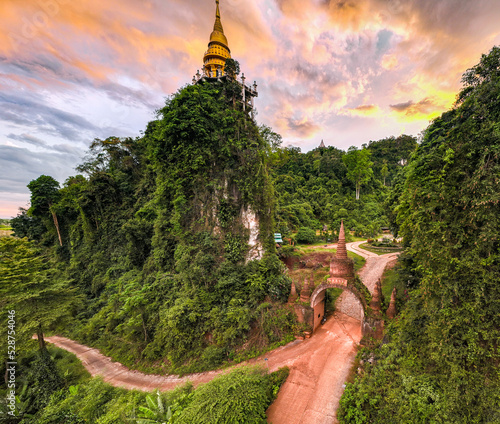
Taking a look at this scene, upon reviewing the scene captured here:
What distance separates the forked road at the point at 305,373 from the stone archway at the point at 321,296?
32.7 inches

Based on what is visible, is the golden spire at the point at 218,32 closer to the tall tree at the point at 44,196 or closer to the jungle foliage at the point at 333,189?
the jungle foliage at the point at 333,189

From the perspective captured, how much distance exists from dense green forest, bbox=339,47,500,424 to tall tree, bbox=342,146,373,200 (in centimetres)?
4234

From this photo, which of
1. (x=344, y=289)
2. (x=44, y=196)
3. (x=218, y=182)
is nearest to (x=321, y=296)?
(x=344, y=289)

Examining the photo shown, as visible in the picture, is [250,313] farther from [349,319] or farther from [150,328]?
[150,328]

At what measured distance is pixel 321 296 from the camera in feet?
42.9

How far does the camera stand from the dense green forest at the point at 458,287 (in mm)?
5410

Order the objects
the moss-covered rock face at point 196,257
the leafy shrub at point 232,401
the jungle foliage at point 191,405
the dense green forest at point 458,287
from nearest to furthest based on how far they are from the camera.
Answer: the dense green forest at point 458,287, the leafy shrub at point 232,401, the jungle foliage at point 191,405, the moss-covered rock face at point 196,257

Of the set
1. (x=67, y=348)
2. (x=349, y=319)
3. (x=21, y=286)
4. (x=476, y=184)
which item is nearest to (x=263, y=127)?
(x=476, y=184)

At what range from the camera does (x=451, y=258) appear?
6184mm

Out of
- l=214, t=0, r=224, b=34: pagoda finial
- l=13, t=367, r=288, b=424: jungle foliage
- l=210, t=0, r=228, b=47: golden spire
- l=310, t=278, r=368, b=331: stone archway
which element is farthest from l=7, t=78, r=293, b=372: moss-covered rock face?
l=214, t=0, r=224, b=34: pagoda finial

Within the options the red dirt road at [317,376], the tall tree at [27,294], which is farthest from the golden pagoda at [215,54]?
the red dirt road at [317,376]

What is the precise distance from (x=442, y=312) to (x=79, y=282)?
33942mm

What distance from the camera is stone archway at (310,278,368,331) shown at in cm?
1058

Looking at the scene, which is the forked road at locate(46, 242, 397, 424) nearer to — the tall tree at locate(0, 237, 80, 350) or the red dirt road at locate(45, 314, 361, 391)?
the red dirt road at locate(45, 314, 361, 391)
